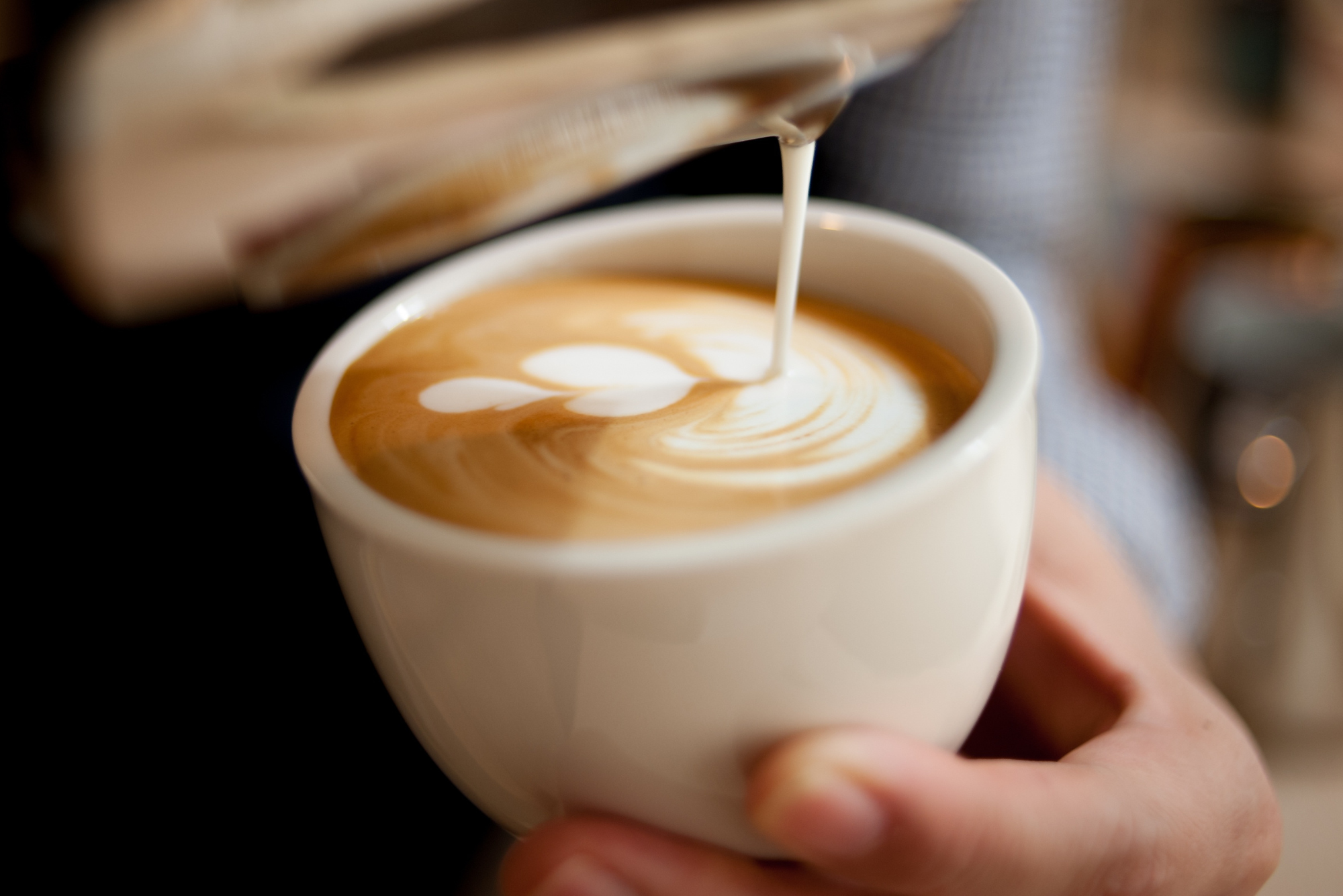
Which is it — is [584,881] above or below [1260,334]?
above

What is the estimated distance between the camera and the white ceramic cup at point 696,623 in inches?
13.2

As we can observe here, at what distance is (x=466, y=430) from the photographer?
1.56ft

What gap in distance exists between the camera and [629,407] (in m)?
0.50

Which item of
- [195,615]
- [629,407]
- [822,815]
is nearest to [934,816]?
[822,815]

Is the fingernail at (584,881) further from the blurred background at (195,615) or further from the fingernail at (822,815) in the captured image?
the blurred background at (195,615)

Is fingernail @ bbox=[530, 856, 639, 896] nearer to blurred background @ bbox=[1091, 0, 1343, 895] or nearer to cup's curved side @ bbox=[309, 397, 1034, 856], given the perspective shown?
cup's curved side @ bbox=[309, 397, 1034, 856]

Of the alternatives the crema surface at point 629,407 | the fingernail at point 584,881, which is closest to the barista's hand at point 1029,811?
the fingernail at point 584,881

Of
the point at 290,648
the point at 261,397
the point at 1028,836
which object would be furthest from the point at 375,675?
the point at 1028,836

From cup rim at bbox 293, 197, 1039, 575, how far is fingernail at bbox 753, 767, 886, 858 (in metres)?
0.10

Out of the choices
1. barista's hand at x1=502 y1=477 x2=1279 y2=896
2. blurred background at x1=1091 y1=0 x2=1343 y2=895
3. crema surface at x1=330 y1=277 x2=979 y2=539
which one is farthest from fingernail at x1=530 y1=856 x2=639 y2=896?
blurred background at x1=1091 y1=0 x2=1343 y2=895

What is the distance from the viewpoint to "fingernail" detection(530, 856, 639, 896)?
16.0 inches

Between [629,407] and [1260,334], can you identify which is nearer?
[629,407]

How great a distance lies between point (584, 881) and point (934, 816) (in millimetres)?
151

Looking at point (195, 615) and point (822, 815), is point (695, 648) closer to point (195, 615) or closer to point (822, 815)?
point (822, 815)
